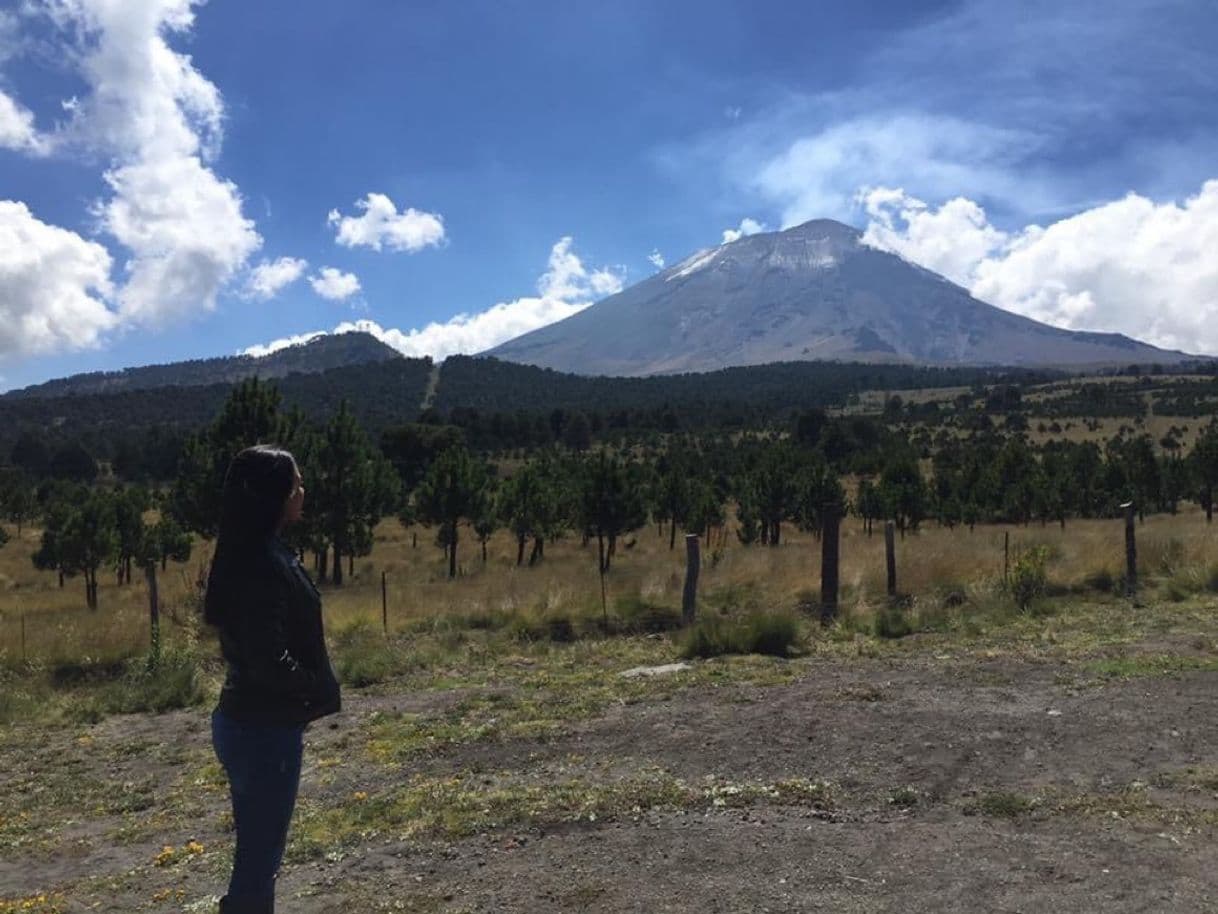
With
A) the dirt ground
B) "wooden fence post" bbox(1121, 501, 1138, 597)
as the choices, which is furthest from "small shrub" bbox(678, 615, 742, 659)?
"wooden fence post" bbox(1121, 501, 1138, 597)

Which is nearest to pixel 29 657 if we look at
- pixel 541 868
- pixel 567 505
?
pixel 541 868

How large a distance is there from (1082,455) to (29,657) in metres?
53.3

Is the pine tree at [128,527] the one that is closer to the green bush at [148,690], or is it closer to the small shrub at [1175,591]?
the green bush at [148,690]

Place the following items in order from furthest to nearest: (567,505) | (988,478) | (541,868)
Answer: (988,478) < (567,505) < (541,868)

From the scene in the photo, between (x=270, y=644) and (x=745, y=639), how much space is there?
8.29 m

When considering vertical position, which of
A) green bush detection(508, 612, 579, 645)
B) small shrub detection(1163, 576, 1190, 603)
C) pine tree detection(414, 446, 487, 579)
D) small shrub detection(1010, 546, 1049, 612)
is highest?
pine tree detection(414, 446, 487, 579)

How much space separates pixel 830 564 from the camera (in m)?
12.4

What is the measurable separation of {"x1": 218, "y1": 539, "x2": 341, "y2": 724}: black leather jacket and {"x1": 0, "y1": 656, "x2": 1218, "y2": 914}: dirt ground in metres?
1.59

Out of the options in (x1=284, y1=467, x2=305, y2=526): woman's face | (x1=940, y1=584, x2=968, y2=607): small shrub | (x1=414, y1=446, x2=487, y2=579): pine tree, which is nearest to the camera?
(x1=284, y1=467, x2=305, y2=526): woman's face

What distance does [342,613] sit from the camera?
14914 mm

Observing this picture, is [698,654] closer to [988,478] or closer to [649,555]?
[649,555]

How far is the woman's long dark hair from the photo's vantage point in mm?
2924

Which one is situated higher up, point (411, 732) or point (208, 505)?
point (208, 505)

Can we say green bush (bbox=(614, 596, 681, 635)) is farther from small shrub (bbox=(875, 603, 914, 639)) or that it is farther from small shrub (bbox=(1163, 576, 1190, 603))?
small shrub (bbox=(1163, 576, 1190, 603))
